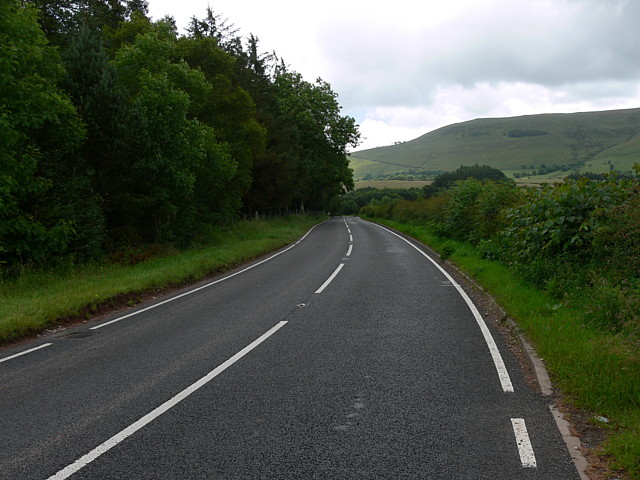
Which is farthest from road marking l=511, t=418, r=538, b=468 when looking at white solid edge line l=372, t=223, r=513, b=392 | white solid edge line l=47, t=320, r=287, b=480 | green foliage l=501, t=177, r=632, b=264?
green foliage l=501, t=177, r=632, b=264

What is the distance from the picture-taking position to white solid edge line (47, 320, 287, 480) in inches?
139

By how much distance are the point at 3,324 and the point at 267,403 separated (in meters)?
5.55

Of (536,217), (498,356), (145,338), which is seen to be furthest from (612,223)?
(145,338)

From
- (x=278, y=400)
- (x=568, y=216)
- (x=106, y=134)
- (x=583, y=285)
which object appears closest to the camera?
(x=278, y=400)

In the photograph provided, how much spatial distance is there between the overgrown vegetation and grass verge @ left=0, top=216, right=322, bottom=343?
824cm

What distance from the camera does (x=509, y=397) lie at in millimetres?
4781

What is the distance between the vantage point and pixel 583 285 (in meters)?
8.35

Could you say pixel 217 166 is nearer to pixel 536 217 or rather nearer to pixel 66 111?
pixel 66 111

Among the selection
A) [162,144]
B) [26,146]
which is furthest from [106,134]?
[26,146]

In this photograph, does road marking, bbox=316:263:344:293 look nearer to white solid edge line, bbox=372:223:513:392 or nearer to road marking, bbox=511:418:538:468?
white solid edge line, bbox=372:223:513:392

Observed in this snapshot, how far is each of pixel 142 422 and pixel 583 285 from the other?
7.82 metres

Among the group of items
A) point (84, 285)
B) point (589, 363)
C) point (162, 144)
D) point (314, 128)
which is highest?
point (314, 128)

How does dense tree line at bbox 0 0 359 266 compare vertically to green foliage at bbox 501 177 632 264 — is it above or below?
above

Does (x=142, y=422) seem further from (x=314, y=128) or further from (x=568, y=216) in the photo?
(x=314, y=128)
